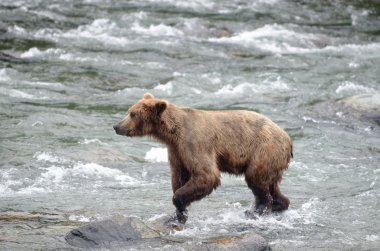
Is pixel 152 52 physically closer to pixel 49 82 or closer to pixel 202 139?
pixel 49 82

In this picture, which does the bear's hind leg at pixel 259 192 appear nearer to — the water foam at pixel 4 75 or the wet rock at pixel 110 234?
the wet rock at pixel 110 234

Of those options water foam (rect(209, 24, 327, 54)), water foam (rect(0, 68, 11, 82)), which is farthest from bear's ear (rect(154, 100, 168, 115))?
water foam (rect(209, 24, 327, 54))

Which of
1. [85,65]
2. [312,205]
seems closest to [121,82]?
[85,65]

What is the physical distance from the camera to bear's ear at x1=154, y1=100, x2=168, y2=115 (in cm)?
739

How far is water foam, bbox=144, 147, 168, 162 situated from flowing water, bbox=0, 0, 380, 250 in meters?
0.03

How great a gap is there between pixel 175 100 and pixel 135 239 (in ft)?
22.8

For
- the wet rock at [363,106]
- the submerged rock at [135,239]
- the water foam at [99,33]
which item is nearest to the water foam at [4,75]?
the water foam at [99,33]

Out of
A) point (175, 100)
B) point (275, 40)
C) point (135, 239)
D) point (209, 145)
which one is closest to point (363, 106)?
point (175, 100)

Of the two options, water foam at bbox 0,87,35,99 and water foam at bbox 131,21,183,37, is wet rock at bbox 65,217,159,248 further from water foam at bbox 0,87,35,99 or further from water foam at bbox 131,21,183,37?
water foam at bbox 131,21,183,37

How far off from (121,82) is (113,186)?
5831 millimetres

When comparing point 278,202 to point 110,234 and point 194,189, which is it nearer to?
point 194,189

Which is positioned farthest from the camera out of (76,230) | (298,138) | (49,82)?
(49,82)

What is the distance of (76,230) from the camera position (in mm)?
6707

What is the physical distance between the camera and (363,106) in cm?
1304
